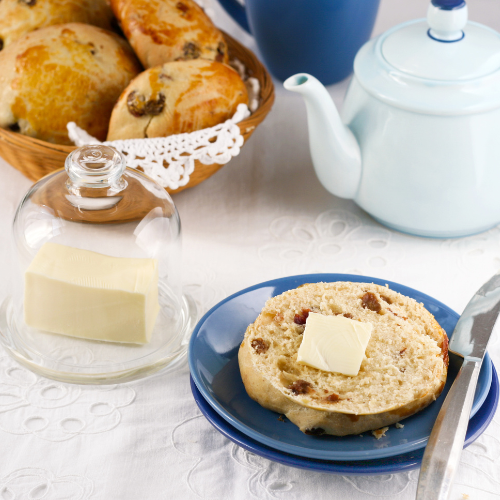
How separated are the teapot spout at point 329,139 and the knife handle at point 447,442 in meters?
0.38

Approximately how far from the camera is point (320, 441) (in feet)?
1.84

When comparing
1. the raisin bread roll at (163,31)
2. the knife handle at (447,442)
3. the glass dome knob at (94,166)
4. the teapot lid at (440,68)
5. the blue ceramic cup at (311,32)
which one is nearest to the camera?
the knife handle at (447,442)

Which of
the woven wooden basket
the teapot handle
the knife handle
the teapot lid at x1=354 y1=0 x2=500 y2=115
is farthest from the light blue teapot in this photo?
the teapot handle

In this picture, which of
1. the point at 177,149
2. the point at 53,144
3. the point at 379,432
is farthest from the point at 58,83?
the point at 379,432

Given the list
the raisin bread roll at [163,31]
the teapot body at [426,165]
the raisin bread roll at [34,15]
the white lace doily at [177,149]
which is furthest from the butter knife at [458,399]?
the raisin bread roll at [34,15]

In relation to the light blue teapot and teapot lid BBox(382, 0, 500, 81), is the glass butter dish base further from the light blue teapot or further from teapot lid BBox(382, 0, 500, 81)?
teapot lid BBox(382, 0, 500, 81)

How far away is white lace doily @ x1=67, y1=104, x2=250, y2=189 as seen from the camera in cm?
84

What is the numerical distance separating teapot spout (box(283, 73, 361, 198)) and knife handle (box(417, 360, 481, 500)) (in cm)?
38

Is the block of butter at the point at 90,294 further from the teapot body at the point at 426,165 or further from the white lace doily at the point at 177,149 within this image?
the teapot body at the point at 426,165

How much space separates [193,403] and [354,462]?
195 mm

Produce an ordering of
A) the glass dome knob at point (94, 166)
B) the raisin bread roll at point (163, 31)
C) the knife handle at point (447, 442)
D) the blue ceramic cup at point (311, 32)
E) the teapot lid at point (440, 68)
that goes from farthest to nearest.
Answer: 1. the blue ceramic cup at point (311, 32)
2. the raisin bread roll at point (163, 31)
3. the teapot lid at point (440, 68)
4. the glass dome knob at point (94, 166)
5. the knife handle at point (447, 442)

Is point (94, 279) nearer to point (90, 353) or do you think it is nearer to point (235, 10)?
point (90, 353)

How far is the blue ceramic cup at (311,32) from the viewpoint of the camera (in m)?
1.11

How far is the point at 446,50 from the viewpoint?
2.65ft
